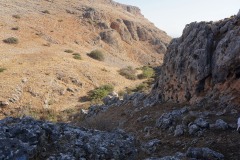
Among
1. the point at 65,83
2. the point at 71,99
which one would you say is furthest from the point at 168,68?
the point at 65,83

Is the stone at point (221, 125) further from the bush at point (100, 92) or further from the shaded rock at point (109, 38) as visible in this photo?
the shaded rock at point (109, 38)

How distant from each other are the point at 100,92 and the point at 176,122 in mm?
21435

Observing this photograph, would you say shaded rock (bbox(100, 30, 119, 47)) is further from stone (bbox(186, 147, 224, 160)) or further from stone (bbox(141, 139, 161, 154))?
Result: stone (bbox(186, 147, 224, 160))

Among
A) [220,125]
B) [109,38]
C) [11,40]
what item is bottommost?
[11,40]

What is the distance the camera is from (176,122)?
606 inches

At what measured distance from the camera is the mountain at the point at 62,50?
109ft

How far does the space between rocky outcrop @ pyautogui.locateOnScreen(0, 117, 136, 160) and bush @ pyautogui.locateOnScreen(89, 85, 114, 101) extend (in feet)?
70.7

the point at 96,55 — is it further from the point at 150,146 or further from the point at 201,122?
the point at 150,146

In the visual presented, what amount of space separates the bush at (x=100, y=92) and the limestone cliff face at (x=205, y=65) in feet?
49.3

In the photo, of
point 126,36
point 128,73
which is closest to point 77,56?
point 128,73

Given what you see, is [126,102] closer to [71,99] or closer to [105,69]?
[71,99]

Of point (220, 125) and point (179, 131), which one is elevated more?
point (220, 125)

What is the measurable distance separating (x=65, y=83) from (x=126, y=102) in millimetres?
13375

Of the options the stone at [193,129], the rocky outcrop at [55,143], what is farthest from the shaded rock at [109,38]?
the rocky outcrop at [55,143]
